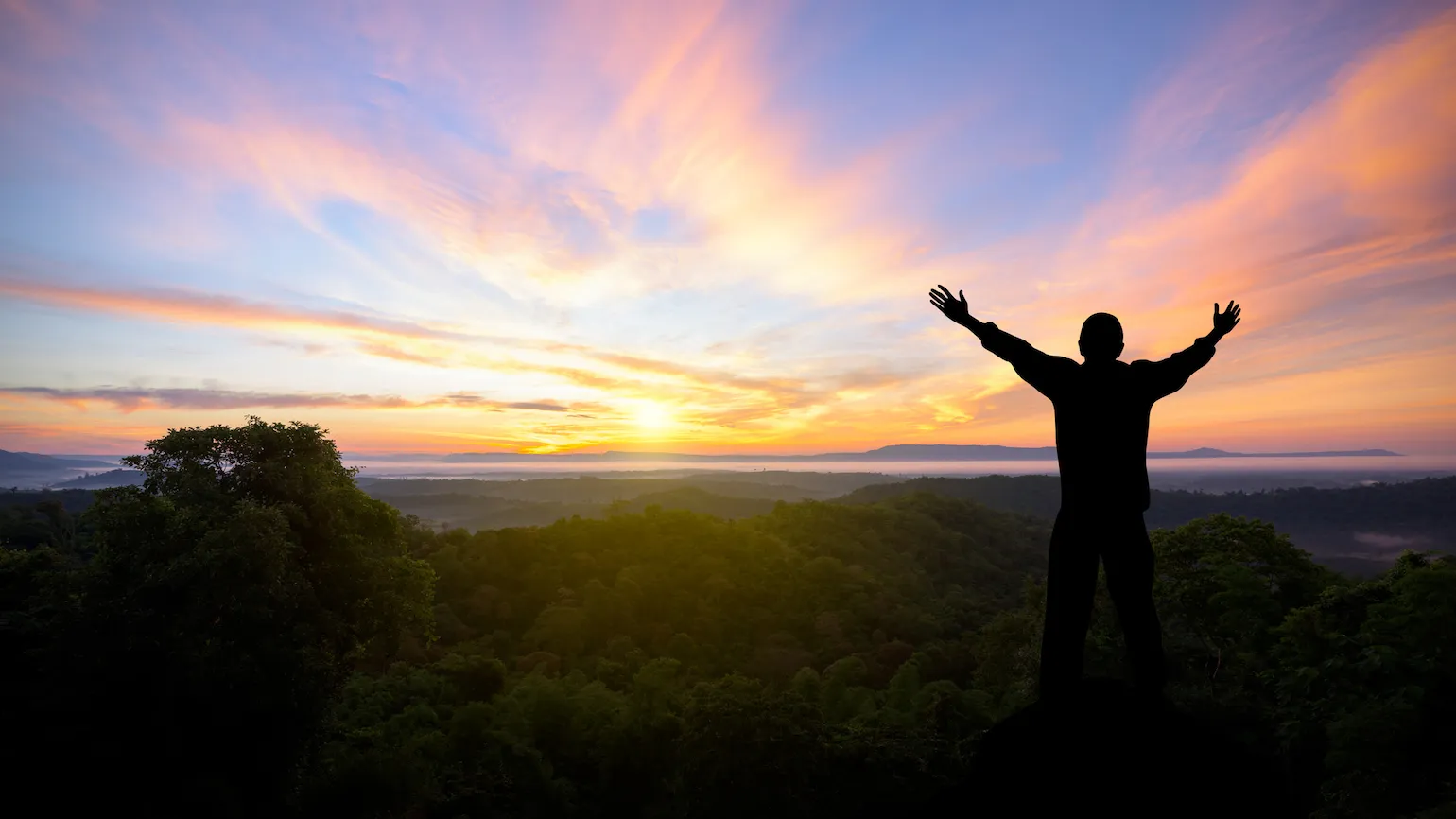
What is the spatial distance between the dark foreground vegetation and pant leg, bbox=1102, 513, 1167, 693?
38cm

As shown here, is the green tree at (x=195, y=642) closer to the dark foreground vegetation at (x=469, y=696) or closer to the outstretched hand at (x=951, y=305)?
the dark foreground vegetation at (x=469, y=696)

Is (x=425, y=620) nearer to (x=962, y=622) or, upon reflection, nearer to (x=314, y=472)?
(x=314, y=472)

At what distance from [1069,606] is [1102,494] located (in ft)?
3.85

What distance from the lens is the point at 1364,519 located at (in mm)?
174000

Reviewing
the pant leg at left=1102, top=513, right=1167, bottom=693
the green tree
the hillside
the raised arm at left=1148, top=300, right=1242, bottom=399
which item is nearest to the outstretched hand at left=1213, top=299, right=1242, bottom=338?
the raised arm at left=1148, top=300, right=1242, bottom=399

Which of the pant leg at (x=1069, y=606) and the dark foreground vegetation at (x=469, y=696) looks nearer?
A: the pant leg at (x=1069, y=606)

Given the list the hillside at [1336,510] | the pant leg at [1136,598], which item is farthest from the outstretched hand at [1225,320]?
the hillside at [1336,510]

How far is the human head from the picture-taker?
20.9 feet

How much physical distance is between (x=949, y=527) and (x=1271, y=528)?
9226cm

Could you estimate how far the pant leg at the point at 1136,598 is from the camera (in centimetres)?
608

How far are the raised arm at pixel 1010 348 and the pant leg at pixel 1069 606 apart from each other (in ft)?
4.65

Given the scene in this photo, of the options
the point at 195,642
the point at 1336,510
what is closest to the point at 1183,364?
the point at 195,642

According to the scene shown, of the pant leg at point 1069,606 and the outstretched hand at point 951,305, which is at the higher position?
the outstretched hand at point 951,305

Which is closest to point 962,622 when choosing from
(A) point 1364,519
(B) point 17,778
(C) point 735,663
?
(C) point 735,663
